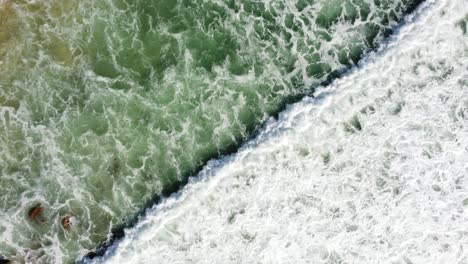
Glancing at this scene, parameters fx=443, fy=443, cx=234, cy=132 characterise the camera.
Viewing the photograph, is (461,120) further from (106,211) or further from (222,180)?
(106,211)

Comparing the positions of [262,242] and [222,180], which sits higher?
[222,180]

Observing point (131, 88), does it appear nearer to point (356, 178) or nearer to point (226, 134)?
point (226, 134)

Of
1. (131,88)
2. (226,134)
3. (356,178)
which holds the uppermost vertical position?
(131,88)

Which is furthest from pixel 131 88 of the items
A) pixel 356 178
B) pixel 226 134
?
pixel 356 178

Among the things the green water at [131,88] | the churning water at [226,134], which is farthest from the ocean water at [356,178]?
the green water at [131,88]

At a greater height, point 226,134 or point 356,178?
point 226,134

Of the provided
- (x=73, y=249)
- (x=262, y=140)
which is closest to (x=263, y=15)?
(x=262, y=140)
